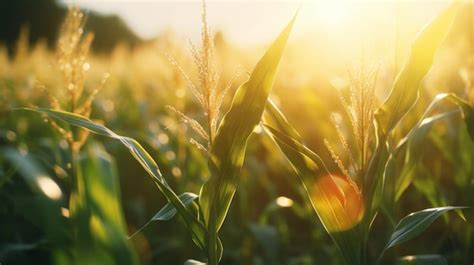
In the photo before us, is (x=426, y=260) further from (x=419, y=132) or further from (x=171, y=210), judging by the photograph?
(x=171, y=210)

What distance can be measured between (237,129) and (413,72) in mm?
609

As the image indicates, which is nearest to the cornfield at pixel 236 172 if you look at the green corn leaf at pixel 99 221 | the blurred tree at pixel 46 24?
the green corn leaf at pixel 99 221

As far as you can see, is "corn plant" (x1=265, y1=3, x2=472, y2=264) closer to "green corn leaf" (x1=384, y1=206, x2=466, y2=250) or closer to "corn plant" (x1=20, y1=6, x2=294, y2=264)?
"green corn leaf" (x1=384, y1=206, x2=466, y2=250)

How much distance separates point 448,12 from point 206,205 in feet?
3.24

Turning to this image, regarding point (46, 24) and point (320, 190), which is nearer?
point (320, 190)

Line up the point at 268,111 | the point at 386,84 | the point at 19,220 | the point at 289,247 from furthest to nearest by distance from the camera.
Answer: the point at 386,84, the point at 289,247, the point at 19,220, the point at 268,111

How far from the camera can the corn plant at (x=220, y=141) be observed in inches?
59.6

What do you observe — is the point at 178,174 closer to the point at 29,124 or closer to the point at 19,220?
the point at 19,220

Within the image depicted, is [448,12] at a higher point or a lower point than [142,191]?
higher

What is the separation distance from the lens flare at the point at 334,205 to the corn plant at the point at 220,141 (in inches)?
10.6

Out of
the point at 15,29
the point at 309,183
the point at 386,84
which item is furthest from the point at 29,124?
the point at 15,29

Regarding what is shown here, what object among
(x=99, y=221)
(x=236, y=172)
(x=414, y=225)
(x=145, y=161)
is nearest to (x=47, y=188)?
(x=99, y=221)

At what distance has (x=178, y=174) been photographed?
299 centimetres

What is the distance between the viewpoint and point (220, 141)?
155 centimetres
